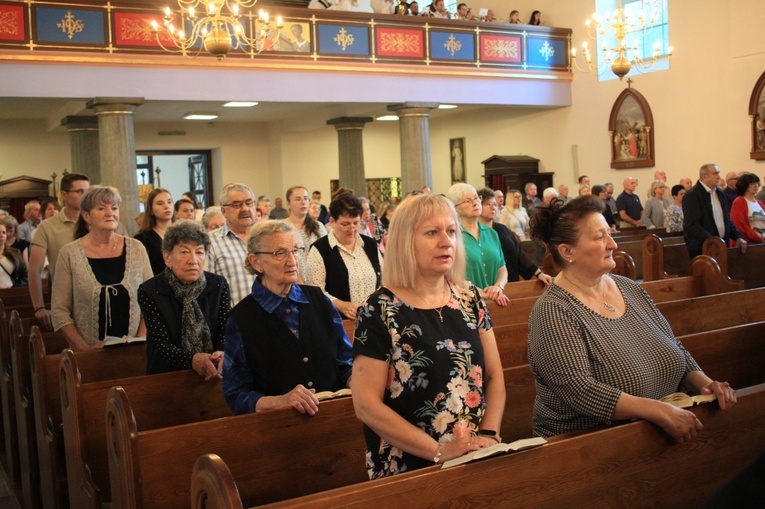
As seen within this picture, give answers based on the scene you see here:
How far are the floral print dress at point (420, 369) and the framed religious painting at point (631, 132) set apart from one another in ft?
44.3

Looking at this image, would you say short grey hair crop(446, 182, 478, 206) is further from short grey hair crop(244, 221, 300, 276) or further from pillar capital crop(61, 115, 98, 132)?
pillar capital crop(61, 115, 98, 132)

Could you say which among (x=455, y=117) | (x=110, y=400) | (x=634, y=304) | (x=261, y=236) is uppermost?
(x=455, y=117)

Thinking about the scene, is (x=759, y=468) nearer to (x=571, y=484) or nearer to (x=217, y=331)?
(x=571, y=484)

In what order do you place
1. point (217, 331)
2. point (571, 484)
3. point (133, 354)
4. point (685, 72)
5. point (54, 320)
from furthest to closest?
point (685, 72), point (54, 320), point (133, 354), point (217, 331), point (571, 484)

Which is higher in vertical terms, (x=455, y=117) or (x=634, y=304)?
(x=455, y=117)

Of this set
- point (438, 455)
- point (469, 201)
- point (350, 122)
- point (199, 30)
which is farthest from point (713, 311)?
point (350, 122)

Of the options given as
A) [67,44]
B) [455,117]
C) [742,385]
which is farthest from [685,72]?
[742,385]

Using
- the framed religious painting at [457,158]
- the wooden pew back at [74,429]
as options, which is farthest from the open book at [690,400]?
the framed religious painting at [457,158]

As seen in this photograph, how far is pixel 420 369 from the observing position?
2326 mm

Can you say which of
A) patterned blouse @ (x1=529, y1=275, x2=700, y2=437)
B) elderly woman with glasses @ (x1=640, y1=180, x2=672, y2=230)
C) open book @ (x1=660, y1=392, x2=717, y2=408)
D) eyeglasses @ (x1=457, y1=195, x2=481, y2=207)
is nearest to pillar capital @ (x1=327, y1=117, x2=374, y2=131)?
elderly woman with glasses @ (x1=640, y1=180, x2=672, y2=230)

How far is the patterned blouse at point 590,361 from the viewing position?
252 centimetres

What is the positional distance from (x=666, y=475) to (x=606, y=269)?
675mm

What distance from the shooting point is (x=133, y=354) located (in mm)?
4113

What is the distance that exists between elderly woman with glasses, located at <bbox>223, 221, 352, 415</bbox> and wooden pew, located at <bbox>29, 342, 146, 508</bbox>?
117 centimetres
